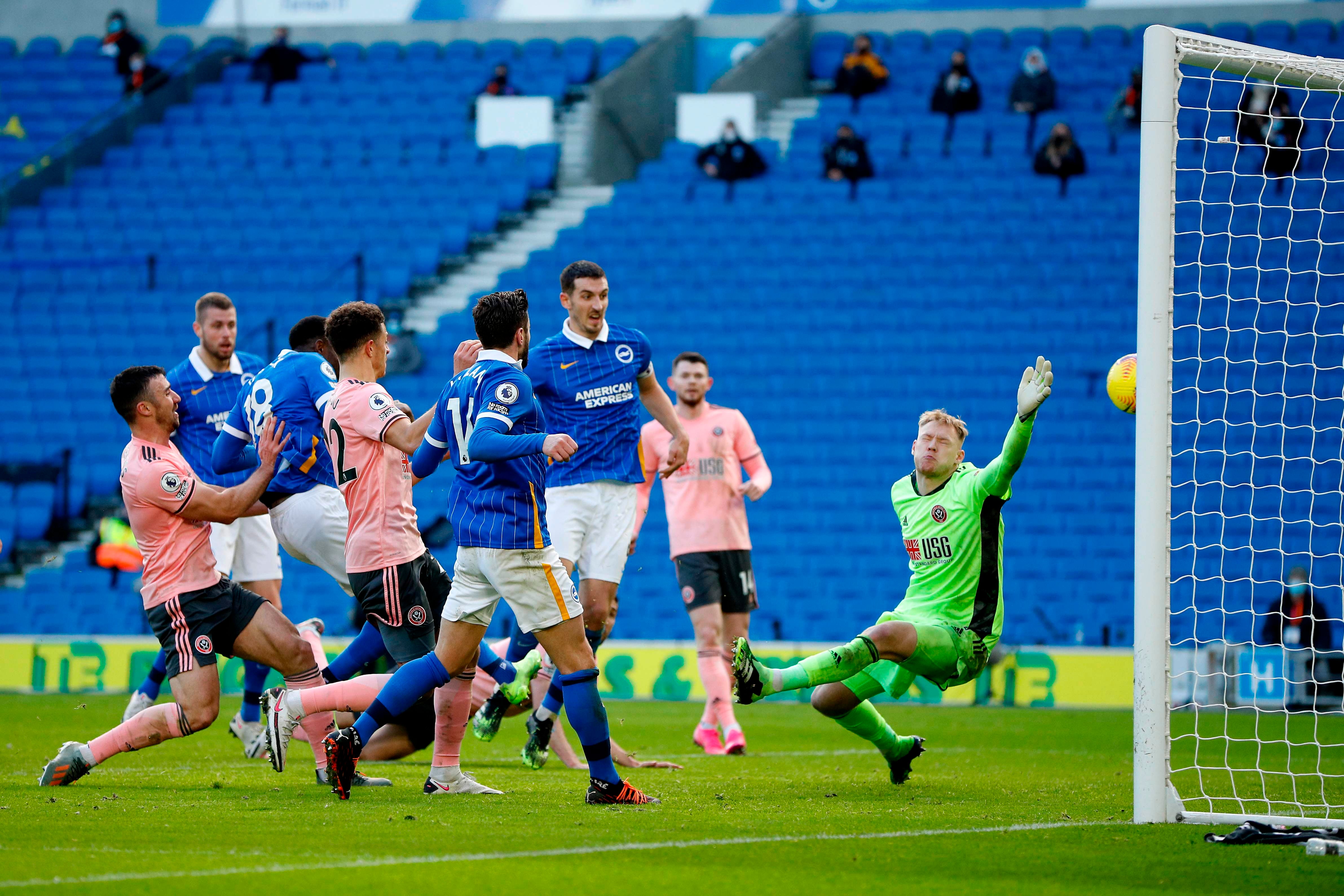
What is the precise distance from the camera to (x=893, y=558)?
16.8 meters

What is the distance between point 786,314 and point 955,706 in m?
6.86

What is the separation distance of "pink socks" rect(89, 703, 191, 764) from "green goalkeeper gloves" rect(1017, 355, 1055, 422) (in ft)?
13.0

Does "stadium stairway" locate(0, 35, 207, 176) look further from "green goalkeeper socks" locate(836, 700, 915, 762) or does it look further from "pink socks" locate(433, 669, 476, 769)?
"green goalkeeper socks" locate(836, 700, 915, 762)

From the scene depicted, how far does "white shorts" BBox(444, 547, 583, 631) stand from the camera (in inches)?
233

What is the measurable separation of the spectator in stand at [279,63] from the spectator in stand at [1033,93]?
11.1 meters

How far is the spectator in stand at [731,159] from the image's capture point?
817 inches

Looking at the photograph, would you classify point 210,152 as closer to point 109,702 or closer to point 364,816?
point 109,702

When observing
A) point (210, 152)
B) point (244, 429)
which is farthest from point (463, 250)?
point (244, 429)

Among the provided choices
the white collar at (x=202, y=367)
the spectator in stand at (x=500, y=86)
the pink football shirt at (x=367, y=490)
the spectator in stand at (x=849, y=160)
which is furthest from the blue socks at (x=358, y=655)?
the spectator in stand at (x=500, y=86)

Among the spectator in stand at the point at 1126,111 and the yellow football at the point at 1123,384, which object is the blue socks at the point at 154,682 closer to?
the yellow football at the point at 1123,384

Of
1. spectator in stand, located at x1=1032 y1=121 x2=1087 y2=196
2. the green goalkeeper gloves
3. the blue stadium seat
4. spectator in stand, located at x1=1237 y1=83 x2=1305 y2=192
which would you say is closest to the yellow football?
the green goalkeeper gloves

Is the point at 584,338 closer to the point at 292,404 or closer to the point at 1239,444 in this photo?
the point at 292,404

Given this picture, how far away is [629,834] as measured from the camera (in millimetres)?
5230

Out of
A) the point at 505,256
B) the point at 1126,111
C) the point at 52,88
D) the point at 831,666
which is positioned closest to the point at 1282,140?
the point at 1126,111
